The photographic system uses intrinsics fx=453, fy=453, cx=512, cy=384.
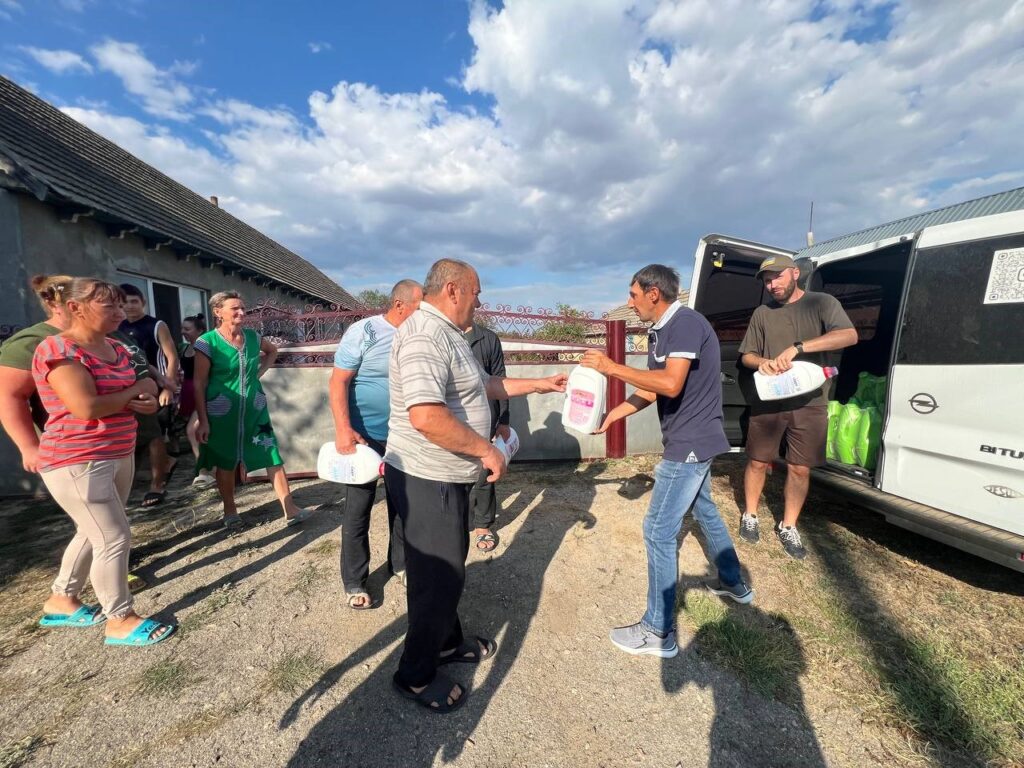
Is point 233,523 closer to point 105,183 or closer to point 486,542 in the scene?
point 486,542

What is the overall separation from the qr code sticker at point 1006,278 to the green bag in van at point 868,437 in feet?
3.94

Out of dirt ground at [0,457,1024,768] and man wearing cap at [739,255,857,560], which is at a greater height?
man wearing cap at [739,255,857,560]

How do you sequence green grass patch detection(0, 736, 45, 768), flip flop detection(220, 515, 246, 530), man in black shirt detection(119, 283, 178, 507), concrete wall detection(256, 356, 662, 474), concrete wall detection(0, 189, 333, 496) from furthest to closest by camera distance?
1. concrete wall detection(256, 356, 662, 474)
2. concrete wall detection(0, 189, 333, 496)
3. man in black shirt detection(119, 283, 178, 507)
4. flip flop detection(220, 515, 246, 530)
5. green grass patch detection(0, 736, 45, 768)

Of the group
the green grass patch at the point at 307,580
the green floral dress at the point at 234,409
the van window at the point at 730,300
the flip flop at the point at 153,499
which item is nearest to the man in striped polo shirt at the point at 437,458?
the green grass patch at the point at 307,580

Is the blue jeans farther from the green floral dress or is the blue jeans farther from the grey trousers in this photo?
the green floral dress

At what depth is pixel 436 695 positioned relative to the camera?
196 cm

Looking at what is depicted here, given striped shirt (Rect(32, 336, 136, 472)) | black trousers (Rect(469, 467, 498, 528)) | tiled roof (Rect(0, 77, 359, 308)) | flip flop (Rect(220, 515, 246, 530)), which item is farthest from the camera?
tiled roof (Rect(0, 77, 359, 308))

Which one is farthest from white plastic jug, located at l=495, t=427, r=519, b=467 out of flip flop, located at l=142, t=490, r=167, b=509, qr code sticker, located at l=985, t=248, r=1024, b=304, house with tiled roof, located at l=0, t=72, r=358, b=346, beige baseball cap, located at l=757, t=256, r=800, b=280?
house with tiled roof, located at l=0, t=72, r=358, b=346

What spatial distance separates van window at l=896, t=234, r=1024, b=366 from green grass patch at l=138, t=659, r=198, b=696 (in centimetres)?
421

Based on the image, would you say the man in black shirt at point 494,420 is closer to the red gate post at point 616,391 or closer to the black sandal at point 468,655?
the black sandal at point 468,655

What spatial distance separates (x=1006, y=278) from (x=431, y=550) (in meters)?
3.09

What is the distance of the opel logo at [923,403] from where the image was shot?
2.53 meters

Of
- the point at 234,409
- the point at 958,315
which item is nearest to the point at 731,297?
the point at 958,315

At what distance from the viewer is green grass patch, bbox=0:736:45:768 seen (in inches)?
68.2
